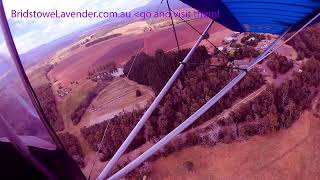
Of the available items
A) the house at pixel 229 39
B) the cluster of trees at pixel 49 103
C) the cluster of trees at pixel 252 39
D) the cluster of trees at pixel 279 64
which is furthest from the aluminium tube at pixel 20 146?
the house at pixel 229 39

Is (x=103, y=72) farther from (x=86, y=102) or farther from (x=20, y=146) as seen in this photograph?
(x=20, y=146)

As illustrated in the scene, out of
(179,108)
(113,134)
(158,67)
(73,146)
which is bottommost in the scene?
(73,146)

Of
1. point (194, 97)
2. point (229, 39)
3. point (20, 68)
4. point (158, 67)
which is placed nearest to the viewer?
point (20, 68)

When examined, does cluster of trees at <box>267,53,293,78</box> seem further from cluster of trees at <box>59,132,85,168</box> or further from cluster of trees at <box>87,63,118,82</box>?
cluster of trees at <box>87,63,118,82</box>

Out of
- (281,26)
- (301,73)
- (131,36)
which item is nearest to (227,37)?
(301,73)

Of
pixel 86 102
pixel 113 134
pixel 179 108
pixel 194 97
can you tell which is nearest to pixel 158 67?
pixel 86 102

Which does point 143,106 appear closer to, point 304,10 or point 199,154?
point 199,154
